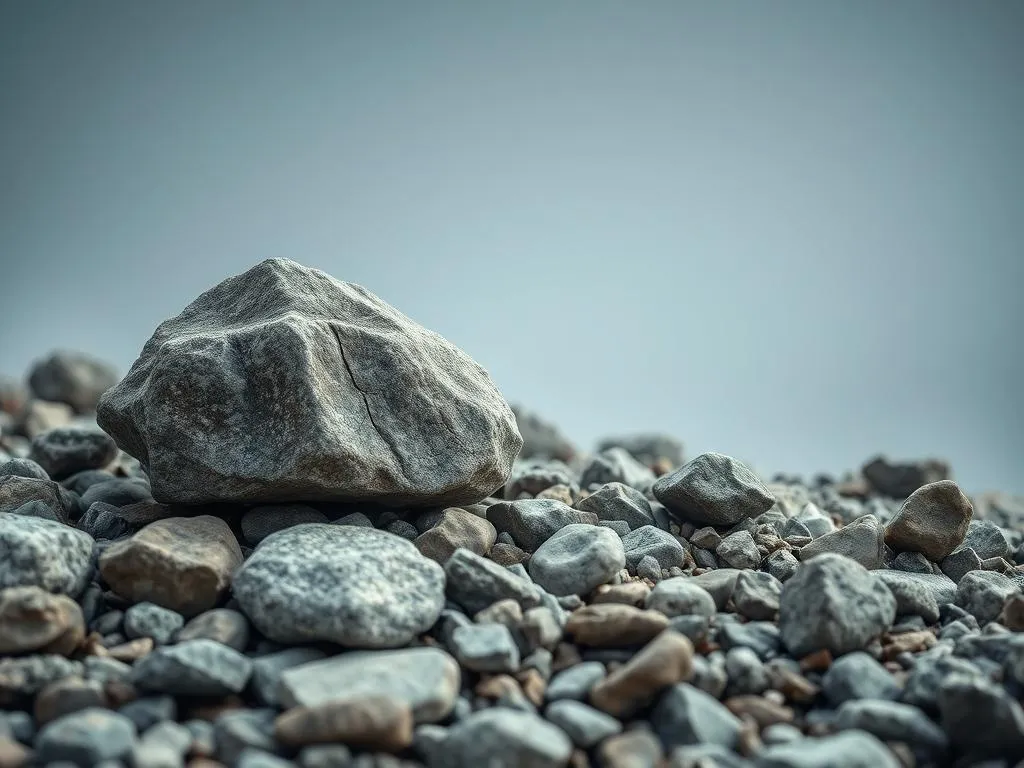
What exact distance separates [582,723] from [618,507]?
8.25 ft

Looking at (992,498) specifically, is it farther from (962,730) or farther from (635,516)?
(962,730)

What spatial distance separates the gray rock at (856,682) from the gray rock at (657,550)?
4.34ft

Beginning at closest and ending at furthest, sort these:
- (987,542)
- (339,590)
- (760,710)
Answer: (760,710) < (339,590) < (987,542)

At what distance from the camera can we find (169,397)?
435 centimetres

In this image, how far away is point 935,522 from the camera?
5.21m

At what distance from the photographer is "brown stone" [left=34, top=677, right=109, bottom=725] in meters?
3.08

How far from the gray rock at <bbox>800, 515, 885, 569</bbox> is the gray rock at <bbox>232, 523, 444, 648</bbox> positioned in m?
2.67

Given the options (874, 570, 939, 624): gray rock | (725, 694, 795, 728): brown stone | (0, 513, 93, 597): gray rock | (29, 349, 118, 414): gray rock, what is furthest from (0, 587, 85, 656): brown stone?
(29, 349, 118, 414): gray rock

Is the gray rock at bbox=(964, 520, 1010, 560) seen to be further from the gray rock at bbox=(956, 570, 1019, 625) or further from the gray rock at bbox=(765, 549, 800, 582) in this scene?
the gray rock at bbox=(765, 549, 800, 582)

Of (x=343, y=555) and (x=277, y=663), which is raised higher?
(x=343, y=555)

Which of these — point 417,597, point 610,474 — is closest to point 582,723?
point 417,597

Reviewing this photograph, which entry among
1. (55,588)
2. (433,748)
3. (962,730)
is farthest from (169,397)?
(962,730)

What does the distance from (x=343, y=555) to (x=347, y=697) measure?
2.97 ft

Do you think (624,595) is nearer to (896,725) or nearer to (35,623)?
(896,725)
